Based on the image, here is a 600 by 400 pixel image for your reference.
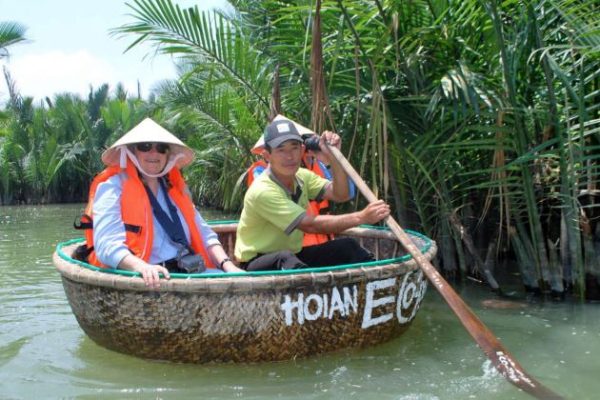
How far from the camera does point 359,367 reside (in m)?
3.45

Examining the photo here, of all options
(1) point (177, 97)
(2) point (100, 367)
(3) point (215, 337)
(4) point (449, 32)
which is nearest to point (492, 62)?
(4) point (449, 32)

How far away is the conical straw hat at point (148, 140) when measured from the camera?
382 cm

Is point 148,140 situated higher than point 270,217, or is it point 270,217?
point 148,140

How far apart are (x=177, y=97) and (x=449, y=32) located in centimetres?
500

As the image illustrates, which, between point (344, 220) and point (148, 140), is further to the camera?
point (148, 140)

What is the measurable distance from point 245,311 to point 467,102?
2.10 m

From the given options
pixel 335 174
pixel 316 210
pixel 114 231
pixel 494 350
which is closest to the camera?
pixel 494 350

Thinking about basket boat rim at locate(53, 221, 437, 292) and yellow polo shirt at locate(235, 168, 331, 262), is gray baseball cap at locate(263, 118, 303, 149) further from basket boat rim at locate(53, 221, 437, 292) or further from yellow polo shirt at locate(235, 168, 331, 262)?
basket boat rim at locate(53, 221, 437, 292)

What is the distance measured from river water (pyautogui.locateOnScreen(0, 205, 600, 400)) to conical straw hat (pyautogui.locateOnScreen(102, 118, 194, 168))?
3.64 feet

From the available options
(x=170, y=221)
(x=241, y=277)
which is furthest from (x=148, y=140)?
(x=241, y=277)

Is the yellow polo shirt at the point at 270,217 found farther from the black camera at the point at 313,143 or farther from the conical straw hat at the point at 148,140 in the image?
the conical straw hat at the point at 148,140

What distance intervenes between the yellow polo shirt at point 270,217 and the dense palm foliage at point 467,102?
0.46 m

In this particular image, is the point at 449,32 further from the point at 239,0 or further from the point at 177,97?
the point at 177,97

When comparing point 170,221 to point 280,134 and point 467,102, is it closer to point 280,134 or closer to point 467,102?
point 280,134
